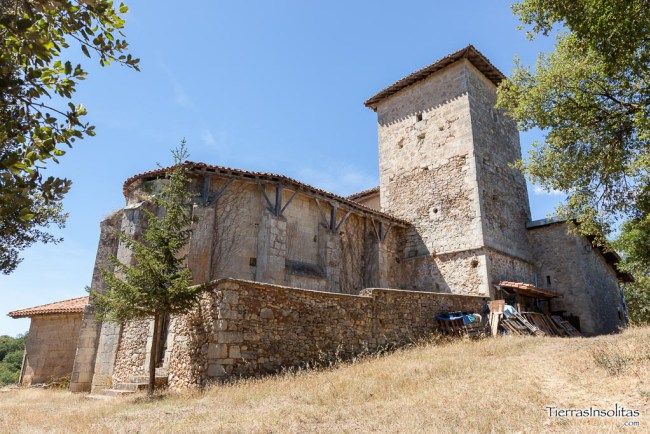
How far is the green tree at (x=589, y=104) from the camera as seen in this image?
8.59m

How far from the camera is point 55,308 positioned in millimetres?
17281

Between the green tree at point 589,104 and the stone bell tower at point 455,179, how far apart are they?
6138 mm

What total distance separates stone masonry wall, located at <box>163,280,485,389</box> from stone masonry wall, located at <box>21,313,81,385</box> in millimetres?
9719

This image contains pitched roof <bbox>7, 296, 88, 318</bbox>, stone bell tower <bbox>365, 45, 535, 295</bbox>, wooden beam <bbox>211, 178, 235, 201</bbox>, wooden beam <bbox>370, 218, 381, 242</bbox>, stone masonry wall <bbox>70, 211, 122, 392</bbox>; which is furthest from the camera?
wooden beam <bbox>370, 218, 381, 242</bbox>

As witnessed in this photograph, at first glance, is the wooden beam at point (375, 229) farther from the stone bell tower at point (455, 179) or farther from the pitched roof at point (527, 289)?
the pitched roof at point (527, 289)

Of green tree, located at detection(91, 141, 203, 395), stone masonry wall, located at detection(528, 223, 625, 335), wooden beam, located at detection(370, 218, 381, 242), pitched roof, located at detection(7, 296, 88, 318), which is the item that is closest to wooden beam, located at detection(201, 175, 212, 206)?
green tree, located at detection(91, 141, 203, 395)

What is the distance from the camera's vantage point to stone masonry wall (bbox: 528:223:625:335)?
59.7 feet

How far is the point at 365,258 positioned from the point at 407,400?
11.5 meters

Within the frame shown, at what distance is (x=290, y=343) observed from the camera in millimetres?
10117

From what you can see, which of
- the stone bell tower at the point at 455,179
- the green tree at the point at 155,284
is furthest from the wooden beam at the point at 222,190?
the stone bell tower at the point at 455,179

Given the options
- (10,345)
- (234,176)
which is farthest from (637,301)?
(10,345)

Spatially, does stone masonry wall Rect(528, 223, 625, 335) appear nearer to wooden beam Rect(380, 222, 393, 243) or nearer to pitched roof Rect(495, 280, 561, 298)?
pitched roof Rect(495, 280, 561, 298)

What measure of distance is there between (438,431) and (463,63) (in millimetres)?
18278

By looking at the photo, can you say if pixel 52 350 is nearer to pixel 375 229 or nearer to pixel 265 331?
pixel 265 331
